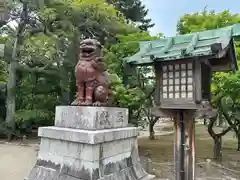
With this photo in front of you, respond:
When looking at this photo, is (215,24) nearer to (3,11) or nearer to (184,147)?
(184,147)

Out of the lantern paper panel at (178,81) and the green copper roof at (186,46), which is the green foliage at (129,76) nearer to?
the green copper roof at (186,46)

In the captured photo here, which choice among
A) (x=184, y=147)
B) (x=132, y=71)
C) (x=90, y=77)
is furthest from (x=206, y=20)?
(x=90, y=77)

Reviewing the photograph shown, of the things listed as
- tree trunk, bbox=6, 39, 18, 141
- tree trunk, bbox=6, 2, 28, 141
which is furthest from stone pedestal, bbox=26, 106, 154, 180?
tree trunk, bbox=6, 39, 18, 141

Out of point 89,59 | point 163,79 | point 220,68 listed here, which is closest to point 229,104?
point 220,68

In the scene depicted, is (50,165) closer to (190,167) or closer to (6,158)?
(190,167)

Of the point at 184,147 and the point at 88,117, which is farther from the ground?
the point at 88,117

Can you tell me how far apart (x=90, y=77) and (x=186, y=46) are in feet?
6.93

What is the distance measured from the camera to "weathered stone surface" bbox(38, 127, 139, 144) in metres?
3.45

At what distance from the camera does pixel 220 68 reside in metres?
5.27

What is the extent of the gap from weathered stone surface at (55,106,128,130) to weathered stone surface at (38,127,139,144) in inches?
4.7

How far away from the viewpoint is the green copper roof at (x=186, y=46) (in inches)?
174

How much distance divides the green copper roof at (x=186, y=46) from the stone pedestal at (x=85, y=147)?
1461 mm

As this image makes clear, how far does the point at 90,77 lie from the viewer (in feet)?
13.1

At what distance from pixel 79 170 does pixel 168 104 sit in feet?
7.34
